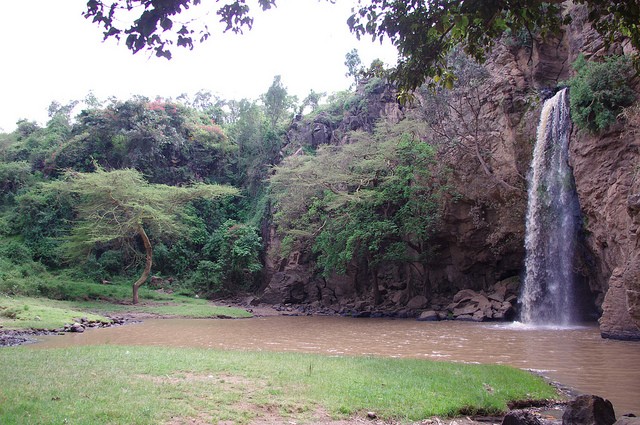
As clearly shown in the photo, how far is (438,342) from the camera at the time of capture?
15.6 m

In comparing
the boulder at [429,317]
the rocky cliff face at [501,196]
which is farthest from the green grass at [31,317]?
the rocky cliff face at [501,196]

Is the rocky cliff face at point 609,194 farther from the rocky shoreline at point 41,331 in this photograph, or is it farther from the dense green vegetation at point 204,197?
the rocky shoreline at point 41,331

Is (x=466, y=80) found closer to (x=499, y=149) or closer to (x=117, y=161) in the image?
(x=499, y=149)

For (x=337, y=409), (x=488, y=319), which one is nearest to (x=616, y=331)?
(x=488, y=319)

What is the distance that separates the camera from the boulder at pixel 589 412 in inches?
217

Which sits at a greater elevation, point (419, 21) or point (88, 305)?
point (419, 21)

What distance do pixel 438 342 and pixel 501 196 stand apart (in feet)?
37.1

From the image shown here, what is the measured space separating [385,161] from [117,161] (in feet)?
83.4

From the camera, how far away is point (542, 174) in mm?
21781

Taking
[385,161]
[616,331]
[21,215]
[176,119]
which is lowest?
[616,331]

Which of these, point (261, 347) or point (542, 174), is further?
point (542, 174)

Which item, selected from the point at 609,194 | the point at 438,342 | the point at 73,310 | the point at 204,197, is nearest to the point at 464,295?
the point at 609,194

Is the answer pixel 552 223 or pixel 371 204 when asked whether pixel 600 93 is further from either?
pixel 371 204

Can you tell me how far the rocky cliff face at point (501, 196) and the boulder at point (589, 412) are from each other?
29.0 feet
